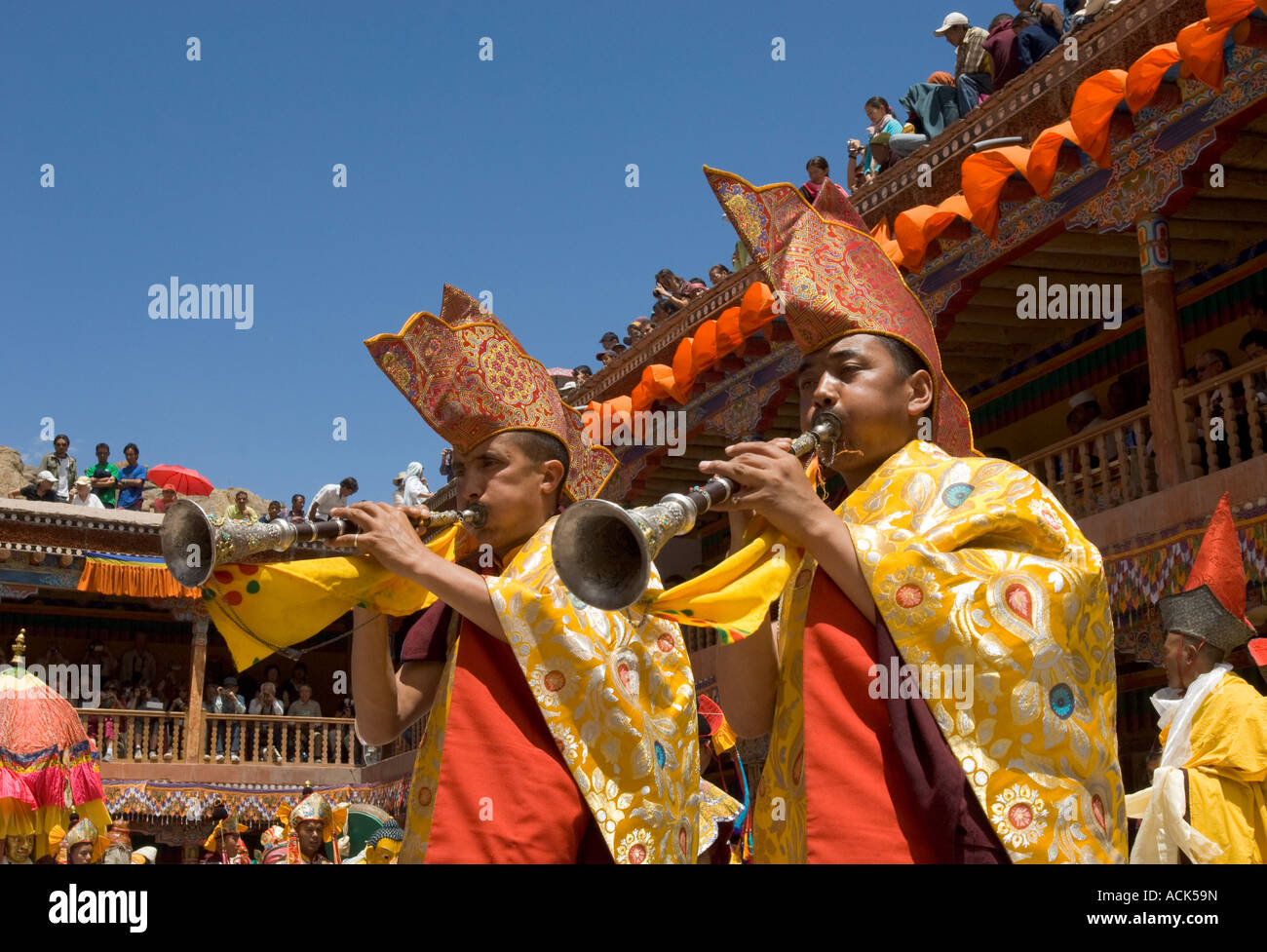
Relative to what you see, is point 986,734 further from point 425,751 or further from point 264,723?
point 264,723

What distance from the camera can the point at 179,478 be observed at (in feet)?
66.7

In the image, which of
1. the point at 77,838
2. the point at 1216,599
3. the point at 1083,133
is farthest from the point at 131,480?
the point at 1216,599

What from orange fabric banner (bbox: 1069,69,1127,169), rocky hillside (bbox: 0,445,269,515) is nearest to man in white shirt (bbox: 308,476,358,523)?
orange fabric banner (bbox: 1069,69,1127,169)

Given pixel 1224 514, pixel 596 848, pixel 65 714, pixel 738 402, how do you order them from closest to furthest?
1. pixel 596 848
2. pixel 1224 514
3. pixel 65 714
4. pixel 738 402

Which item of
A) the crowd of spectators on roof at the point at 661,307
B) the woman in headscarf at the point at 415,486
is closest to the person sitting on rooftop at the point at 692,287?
the crowd of spectators on roof at the point at 661,307

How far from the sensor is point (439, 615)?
3646 mm

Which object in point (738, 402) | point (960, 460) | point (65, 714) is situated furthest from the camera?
point (738, 402)

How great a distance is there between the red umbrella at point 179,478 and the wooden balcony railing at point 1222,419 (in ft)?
48.2

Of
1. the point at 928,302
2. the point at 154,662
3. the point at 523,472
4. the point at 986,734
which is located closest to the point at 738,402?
the point at 928,302

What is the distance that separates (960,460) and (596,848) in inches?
45.3

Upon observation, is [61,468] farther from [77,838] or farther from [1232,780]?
[1232,780]

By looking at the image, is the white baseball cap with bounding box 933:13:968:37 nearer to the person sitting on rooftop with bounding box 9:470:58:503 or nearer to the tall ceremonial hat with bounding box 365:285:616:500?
the tall ceremonial hat with bounding box 365:285:616:500

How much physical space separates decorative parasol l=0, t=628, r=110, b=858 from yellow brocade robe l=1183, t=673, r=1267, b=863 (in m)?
7.28

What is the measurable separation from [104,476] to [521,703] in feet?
59.4
